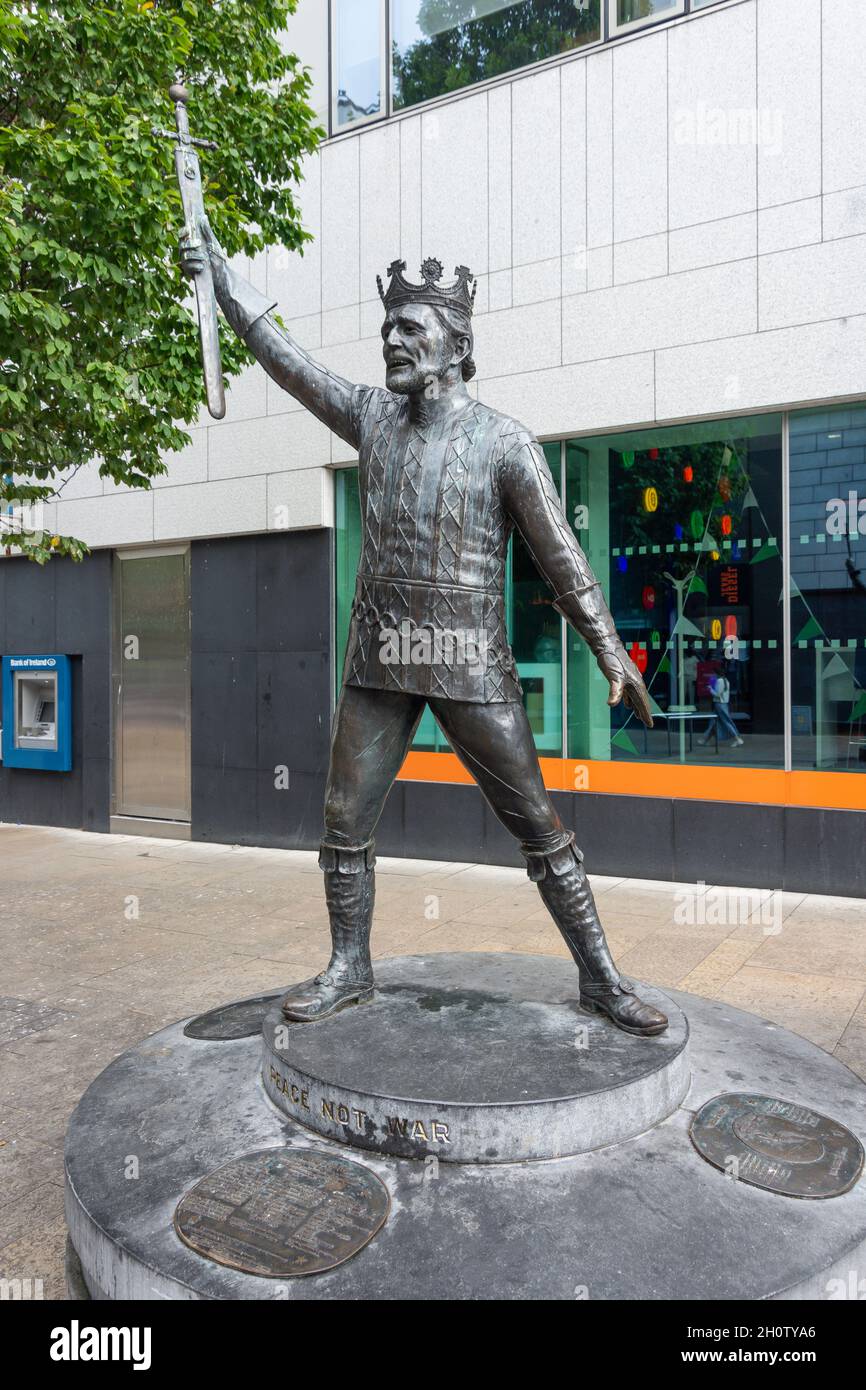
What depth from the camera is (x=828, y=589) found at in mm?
7645

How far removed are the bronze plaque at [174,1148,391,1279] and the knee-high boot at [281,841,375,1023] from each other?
0.69 meters

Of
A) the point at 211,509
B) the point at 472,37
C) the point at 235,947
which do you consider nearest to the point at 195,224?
the point at 235,947

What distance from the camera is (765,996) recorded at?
202 inches

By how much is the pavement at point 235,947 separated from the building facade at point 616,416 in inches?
31.6

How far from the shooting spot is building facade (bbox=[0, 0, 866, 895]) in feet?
24.7

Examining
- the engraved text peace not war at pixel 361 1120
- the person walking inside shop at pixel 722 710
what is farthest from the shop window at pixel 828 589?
the engraved text peace not war at pixel 361 1120

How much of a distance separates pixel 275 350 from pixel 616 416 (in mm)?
5283

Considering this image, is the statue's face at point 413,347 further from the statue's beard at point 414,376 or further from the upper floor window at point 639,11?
the upper floor window at point 639,11

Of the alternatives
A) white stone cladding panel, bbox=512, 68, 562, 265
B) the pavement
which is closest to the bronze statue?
the pavement

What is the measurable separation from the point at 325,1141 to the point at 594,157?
823 cm

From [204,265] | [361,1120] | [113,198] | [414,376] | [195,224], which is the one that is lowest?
[361,1120]

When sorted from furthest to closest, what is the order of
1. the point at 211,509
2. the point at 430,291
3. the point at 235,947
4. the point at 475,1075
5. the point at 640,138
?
the point at 211,509 → the point at 640,138 → the point at 235,947 → the point at 430,291 → the point at 475,1075

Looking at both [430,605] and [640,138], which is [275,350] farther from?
[640,138]
